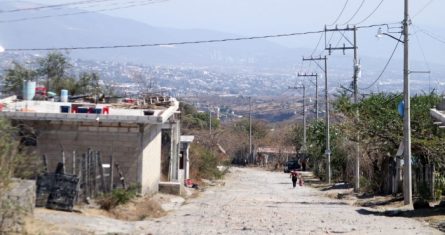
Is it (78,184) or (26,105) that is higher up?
(26,105)

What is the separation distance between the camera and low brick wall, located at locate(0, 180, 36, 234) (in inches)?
543

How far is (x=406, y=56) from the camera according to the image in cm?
2916

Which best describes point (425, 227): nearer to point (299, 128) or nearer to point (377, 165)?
point (377, 165)

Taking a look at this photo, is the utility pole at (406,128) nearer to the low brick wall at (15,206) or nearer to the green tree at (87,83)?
the low brick wall at (15,206)

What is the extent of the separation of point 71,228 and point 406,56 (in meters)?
16.1

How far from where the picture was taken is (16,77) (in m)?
50.5

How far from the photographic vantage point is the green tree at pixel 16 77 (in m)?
49.4

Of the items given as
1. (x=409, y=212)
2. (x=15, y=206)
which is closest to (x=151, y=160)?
(x=409, y=212)

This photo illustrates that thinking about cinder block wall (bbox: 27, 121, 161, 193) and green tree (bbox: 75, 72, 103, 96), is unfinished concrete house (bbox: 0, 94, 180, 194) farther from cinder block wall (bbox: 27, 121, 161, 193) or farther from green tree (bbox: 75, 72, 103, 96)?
green tree (bbox: 75, 72, 103, 96)

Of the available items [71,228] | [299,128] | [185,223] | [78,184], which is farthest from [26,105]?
[299,128]

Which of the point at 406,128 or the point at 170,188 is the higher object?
the point at 406,128

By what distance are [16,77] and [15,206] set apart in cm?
3792

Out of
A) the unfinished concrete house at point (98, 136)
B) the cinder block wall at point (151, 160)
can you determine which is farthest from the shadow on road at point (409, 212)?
the unfinished concrete house at point (98, 136)

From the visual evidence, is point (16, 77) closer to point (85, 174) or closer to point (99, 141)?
point (99, 141)
